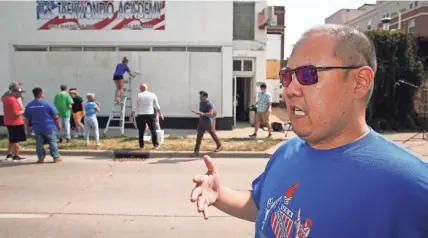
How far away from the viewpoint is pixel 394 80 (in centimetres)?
1556

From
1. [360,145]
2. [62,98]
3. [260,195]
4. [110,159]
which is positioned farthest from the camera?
[62,98]

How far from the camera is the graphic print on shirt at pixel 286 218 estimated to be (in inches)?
60.2

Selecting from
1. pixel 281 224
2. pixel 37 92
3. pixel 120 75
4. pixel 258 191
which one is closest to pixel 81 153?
pixel 37 92

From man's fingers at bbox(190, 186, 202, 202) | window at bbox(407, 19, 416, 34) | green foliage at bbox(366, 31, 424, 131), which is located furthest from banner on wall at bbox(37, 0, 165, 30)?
window at bbox(407, 19, 416, 34)

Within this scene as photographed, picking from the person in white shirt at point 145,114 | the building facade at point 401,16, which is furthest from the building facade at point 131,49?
the building facade at point 401,16

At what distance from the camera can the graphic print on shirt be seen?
1529 millimetres

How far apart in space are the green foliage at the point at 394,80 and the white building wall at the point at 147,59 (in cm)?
582

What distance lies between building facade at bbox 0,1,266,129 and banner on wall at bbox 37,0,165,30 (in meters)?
0.04

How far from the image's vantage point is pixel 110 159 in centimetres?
1055

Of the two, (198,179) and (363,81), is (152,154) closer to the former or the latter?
(198,179)

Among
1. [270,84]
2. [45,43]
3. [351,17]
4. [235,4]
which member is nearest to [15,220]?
[45,43]

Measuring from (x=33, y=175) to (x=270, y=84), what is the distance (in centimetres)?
2529

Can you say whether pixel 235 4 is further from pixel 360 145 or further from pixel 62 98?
pixel 360 145

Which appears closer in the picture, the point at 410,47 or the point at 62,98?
the point at 62,98
